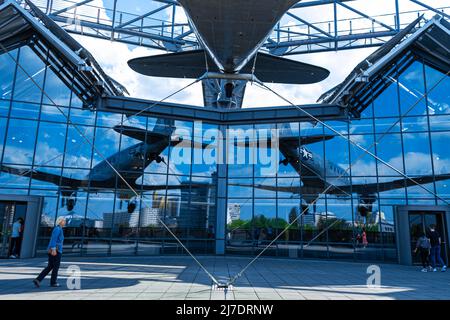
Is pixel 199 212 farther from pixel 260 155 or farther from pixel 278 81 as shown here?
pixel 278 81

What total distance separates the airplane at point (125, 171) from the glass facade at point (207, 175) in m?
0.06

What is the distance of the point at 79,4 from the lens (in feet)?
78.3

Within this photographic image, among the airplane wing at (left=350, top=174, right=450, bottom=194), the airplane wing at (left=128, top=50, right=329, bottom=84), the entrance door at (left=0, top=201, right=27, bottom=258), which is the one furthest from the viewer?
the airplane wing at (left=350, top=174, right=450, bottom=194)

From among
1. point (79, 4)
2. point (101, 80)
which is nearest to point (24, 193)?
point (101, 80)

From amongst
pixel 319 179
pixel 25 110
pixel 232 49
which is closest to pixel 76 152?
pixel 25 110

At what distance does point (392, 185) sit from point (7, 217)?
1879 cm

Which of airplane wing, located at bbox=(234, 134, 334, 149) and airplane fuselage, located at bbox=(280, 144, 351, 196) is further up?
airplane wing, located at bbox=(234, 134, 334, 149)

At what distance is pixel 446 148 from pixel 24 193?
20915 millimetres

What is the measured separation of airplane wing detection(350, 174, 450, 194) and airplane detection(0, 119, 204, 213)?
9.07 metres

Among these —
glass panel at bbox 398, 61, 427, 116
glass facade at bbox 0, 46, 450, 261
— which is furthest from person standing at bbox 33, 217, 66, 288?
glass panel at bbox 398, 61, 427, 116

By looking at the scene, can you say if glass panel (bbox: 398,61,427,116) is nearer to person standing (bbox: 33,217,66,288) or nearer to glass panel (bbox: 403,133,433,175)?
glass panel (bbox: 403,133,433,175)

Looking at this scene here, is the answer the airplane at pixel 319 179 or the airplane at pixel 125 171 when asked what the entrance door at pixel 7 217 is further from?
the airplane at pixel 319 179

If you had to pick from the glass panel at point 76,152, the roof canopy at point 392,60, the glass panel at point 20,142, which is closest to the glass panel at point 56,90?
the glass panel at point 76,152

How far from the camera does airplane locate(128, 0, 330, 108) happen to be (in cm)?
781
